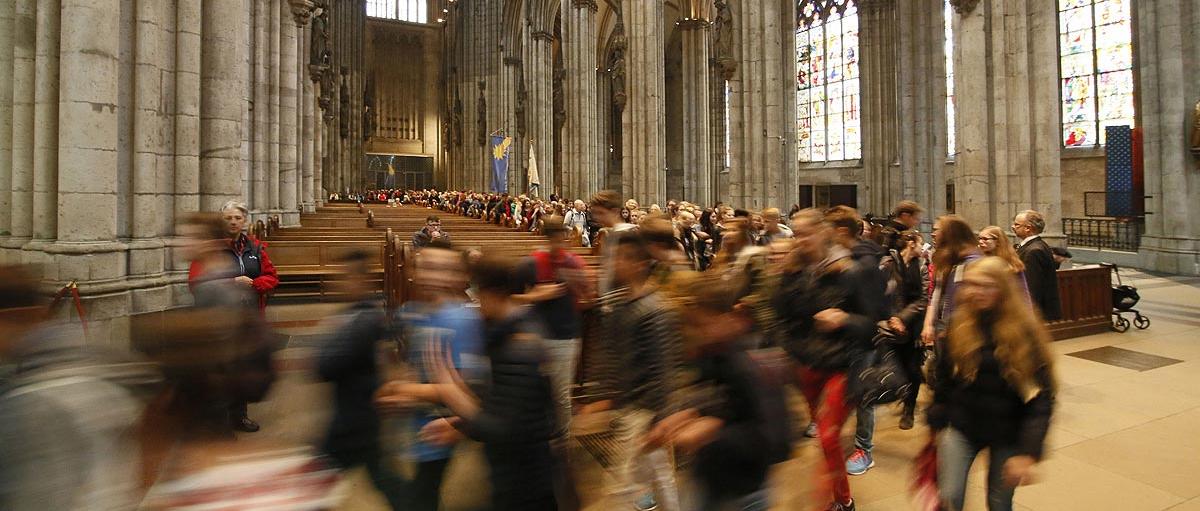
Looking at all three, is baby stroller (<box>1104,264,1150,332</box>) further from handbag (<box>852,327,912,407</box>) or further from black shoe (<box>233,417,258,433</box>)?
black shoe (<box>233,417,258,433</box>)

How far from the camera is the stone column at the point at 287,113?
16.6 m

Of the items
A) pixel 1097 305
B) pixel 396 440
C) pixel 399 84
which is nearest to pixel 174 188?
pixel 396 440

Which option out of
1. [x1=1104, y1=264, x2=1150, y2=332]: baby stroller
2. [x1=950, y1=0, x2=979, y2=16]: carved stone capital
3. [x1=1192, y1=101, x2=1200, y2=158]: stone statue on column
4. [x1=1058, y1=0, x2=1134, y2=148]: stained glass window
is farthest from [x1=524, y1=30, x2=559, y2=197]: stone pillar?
[x1=1104, y1=264, x2=1150, y2=332]: baby stroller

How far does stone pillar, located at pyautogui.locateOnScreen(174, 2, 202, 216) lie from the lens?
25.4 feet

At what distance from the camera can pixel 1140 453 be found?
451 cm

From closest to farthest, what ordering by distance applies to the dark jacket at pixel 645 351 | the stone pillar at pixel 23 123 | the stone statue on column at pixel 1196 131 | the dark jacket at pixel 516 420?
1. the dark jacket at pixel 516 420
2. the dark jacket at pixel 645 351
3. the stone pillar at pixel 23 123
4. the stone statue on column at pixel 1196 131

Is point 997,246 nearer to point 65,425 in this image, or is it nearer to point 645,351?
point 645,351

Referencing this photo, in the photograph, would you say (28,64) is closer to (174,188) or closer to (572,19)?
(174,188)

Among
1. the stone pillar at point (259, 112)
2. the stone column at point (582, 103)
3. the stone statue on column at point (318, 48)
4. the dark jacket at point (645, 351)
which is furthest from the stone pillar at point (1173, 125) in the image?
the stone statue on column at point (318, 48)

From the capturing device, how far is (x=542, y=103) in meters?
33.3

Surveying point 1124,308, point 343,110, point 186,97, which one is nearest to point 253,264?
point 186,97

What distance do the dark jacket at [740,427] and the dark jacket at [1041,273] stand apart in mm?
4663

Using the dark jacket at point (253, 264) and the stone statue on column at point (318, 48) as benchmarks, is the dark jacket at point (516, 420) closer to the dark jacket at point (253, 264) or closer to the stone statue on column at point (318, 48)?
the dark jacket at point (253, 264)

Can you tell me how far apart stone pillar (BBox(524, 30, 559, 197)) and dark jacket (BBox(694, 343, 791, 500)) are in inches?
1204
